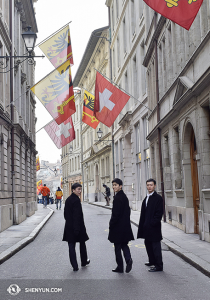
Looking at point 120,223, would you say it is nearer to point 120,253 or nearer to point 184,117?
point 120,253

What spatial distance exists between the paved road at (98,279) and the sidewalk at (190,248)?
0.48ft

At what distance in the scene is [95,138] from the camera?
1889 inches

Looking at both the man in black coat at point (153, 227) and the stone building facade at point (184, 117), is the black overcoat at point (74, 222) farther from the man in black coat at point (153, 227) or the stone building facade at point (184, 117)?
the stone building facade at point (184, 117)

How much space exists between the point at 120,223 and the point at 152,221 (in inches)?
24.6

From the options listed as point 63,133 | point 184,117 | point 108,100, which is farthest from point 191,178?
point 63,133

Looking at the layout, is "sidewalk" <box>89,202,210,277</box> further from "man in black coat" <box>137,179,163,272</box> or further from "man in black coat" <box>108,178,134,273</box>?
"man in black coat" <box>108,178,134,273</box>

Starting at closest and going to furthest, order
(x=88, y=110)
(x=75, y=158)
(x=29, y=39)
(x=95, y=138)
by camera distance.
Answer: (x=29, y=39)
(x=88, y=110)
(x=95, y=138)
(x=75, y=158)

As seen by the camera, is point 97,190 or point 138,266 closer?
point 138,266

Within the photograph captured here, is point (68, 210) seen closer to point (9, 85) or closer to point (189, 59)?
point (189, 59)

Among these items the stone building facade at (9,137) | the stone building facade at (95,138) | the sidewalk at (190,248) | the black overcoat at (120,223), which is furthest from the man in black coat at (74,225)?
the stone building facade at (95,138)

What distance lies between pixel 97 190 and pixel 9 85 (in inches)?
1106

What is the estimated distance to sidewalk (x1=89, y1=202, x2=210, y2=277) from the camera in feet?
27.3

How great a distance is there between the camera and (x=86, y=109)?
2480 cm

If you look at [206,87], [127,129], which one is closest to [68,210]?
[206,87]
